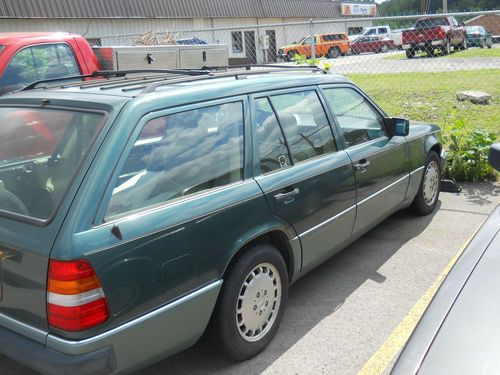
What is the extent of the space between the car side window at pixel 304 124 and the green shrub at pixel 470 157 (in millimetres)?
3457

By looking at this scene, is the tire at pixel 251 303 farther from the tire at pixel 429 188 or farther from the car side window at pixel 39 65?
the car side window at pixel 39 65

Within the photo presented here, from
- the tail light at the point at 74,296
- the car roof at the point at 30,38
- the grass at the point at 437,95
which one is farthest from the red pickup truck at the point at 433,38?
the tail light at the point at 74,296

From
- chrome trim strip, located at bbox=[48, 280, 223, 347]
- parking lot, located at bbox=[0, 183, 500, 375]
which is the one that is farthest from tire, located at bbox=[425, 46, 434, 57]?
chrome trim strip, located at bbox=[48, 280, 223, 347]

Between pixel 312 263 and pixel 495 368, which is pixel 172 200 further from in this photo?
pixel 495 368

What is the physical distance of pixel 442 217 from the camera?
542 cm

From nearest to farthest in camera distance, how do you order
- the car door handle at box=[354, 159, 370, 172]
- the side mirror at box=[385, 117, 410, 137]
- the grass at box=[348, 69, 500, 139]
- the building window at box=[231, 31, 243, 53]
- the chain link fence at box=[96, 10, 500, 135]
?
the car door handle at box=[354, 159, 370, 172], the side mirror at box=[385, 117, 410, 137], the chain link fence at box=[96, 10, 500, 135], the grass at box=[348, 69, 500, 139], the building window at box=[231, 31, 243, 53]

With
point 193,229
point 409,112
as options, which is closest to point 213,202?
point 193,229


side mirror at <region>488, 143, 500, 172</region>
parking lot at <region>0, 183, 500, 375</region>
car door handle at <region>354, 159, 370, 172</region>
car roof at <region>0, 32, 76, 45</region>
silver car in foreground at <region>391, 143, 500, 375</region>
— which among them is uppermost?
car roof at <region>0, 32, 76, 45</region>

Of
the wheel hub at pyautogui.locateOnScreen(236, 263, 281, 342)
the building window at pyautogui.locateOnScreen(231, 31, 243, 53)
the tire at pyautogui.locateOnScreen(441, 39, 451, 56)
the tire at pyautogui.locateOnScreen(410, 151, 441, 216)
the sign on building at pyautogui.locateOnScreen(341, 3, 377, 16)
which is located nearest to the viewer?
the wheel hub at pyautogui.locateOnScreen(236, 263, 281, 342)

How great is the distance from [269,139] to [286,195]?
0.39 metres

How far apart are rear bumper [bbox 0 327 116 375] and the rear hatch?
0.22ft

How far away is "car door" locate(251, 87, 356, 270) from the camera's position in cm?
320

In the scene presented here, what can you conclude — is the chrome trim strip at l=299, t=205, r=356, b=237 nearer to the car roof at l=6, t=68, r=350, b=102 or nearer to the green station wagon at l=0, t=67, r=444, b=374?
the green station wagon at l=0, t=67, r=444, b=374

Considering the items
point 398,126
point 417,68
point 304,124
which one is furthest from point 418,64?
point 304,124
